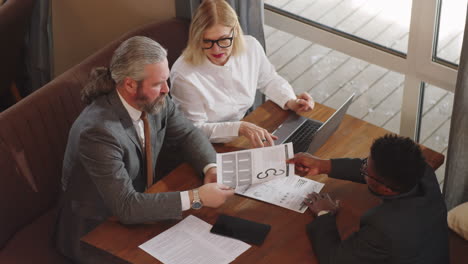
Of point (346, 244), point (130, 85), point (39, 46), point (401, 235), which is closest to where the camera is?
point (401, 235)

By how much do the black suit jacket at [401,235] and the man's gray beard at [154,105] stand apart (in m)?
0.85

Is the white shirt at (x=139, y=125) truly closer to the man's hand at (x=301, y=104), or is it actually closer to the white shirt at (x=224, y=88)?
the white shirt at (x=224, y=88)

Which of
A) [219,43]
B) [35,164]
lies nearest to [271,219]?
[219,43]

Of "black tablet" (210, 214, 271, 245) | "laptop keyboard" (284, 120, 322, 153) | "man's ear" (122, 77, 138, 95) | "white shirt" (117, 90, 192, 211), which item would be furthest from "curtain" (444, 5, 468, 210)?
"man's ear" (122, 77, 138, 95)

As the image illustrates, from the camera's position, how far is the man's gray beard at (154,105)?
2447 mm

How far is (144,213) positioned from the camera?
226 cm

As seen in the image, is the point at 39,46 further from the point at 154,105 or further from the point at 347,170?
the point at 347,170

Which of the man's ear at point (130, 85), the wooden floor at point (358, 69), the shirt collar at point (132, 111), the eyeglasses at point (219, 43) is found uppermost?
the man's ear at point (130, 85)

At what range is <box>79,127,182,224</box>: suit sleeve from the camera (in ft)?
7.44

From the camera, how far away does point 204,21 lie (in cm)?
279

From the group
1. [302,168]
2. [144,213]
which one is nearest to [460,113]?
[302,168]

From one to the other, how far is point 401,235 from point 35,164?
5.73 ft

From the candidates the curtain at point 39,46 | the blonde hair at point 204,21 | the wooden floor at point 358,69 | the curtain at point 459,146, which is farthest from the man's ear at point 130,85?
the curtain at point 39,46

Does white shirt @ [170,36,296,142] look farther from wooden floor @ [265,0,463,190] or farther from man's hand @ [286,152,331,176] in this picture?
wooden floor @ [265,0,463,190]
